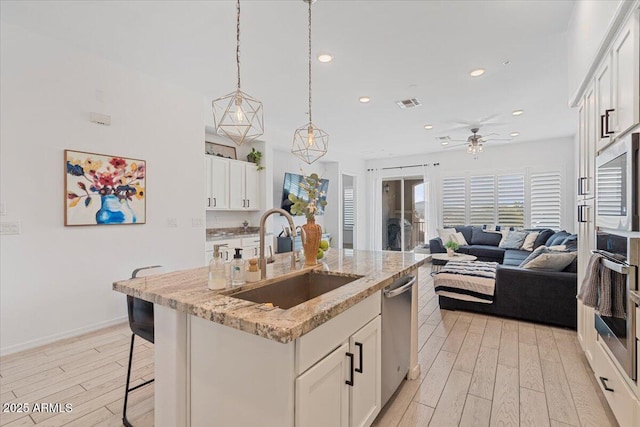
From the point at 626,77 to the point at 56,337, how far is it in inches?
187

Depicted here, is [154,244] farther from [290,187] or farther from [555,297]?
[555,297]

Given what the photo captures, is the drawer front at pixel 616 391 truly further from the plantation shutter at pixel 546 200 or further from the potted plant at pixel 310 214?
the plantation shutter at pixel 546 200

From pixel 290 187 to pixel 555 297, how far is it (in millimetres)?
4617

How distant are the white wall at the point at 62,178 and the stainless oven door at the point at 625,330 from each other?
415 cm

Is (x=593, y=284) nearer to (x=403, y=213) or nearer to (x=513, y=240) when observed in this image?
(x=513, y=240)

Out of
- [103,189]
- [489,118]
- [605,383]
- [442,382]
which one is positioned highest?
[489,118]

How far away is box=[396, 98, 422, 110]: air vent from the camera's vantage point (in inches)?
173

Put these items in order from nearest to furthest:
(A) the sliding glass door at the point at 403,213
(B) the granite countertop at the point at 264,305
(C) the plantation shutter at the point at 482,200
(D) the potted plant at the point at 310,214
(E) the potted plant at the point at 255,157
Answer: (B) the granite countertop at the point at 264,305 → (D) the potted plant at the point at 310,214 → (E) the potted plant at the point at 255,157 → (C) the plantation shutter at the point at 482,200 → (A) the sliding glass door at the point at 403,213

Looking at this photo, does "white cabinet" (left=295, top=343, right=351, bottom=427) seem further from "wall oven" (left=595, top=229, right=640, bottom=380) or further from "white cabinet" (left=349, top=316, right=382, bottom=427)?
"wall oven" (left=595, top=229, right=640, bottom=380)

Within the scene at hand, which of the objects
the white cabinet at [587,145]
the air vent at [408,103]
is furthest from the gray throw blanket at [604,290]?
the air vent at [408,103]

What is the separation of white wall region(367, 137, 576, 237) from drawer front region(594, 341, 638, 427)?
570cm

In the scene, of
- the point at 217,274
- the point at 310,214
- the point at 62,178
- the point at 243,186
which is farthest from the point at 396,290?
the point at 243,186

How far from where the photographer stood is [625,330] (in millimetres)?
1524

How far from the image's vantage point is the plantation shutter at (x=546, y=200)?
6.62 metres
